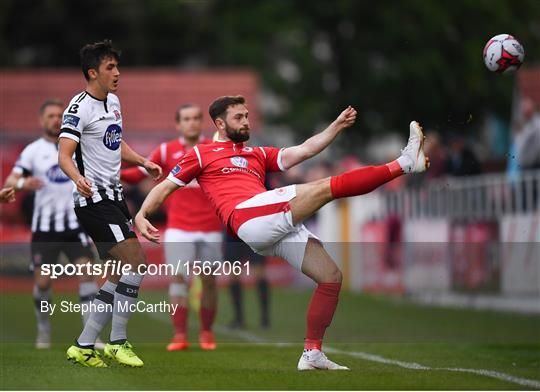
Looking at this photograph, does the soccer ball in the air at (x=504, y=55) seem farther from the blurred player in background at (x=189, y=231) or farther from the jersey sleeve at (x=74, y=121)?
the jersey sleeve at (x=74, y=121)

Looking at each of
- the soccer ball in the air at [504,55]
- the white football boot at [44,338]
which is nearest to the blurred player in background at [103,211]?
the white football boot at [44,338]

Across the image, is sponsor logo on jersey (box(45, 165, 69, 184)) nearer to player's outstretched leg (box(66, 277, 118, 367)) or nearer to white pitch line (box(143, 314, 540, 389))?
white pitch line (box(143, 314, 540, 389))

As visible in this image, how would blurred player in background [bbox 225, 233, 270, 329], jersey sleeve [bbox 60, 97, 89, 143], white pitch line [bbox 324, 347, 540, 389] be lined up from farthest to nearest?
blurred player in background [bbox 225, 233, 270, 329] → jersey sleeve [bbox 60, 97, 89, 143] → white pitch line [bbox 324, 347, 540, 389]

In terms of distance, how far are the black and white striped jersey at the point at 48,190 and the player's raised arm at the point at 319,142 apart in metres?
3.39

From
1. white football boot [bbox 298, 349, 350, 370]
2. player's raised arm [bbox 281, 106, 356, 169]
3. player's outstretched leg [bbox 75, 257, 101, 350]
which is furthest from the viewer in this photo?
player's outstretched leg [bbox 75, 257, 101, 350]

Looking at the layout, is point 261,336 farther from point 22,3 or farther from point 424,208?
point 22,3

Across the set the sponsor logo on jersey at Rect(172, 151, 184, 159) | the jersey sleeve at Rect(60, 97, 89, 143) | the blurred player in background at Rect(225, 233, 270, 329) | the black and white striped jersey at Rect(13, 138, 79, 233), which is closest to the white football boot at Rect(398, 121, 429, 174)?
the jersey sleeve at Rect(60, 97, 89, 143)

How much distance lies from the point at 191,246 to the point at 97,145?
315cm

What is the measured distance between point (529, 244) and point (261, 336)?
4371 millimetres

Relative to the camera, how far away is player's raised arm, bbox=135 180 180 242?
10.4 meters

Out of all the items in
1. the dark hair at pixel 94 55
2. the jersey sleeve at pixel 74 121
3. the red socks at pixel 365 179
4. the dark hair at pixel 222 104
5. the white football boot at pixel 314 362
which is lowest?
the white football boot at pixel 314 362

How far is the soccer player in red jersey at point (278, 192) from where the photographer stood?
10117mm

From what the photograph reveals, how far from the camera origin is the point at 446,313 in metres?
18.8

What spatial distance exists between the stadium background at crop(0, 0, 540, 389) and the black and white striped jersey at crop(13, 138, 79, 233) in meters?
0.66
